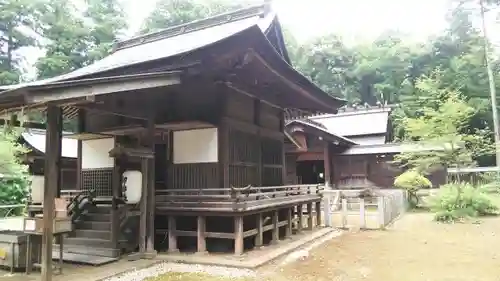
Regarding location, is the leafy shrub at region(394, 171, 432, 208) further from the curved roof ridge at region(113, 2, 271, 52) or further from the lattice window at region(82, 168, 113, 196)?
the lattice window at region(82, 168, 113, 196)

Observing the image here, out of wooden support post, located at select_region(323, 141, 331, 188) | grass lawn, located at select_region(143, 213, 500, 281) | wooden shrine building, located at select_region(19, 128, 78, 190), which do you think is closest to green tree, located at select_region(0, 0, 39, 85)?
wooden shrine building, located at select_region(19, 128, 78, 190)

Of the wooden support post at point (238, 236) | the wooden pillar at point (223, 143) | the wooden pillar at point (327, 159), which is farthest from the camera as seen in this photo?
the wooden pillar at point (327, 159)

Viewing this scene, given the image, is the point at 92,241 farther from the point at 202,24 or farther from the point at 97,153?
the point at 202,24

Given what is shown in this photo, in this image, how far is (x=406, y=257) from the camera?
8750mm

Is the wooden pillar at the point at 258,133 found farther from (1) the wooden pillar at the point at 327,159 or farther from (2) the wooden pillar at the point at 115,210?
(1) the wooden pillar at the point at 327,159

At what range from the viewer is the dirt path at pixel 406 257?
A: 709 centimetres

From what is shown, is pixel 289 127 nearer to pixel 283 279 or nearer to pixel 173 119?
pixel 173 119

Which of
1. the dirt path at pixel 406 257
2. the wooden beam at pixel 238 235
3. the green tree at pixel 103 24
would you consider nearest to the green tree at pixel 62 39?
the green tree at pixel 103 24

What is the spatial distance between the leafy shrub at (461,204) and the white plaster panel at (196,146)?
1002 cm

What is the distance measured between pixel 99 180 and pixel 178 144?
2312 millimetres

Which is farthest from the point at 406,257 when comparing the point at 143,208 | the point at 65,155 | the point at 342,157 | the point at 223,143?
the point at 342,157

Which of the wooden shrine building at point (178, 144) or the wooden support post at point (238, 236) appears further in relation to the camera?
the wooden support post at point (238, 236)

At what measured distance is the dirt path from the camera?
7.09m

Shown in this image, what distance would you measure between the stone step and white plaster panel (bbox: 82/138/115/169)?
1751 millimetres
